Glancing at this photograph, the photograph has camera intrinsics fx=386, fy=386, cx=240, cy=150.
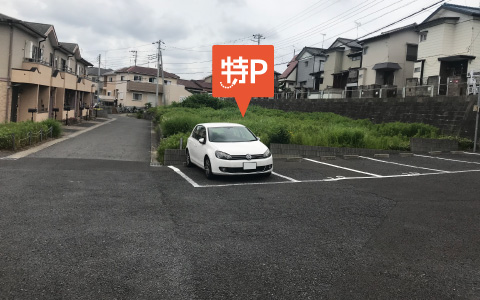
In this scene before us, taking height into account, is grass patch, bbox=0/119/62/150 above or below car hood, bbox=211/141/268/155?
below

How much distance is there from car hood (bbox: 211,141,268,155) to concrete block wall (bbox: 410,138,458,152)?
336 inches

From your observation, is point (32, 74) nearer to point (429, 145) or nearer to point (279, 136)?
point (279, 136)

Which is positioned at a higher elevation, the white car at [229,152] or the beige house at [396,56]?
the beige house at [396,56]

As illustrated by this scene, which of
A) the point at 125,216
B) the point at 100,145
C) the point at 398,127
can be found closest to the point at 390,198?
the point at 125,216

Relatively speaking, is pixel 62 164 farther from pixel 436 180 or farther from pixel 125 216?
pixel 436 180

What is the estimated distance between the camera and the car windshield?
981cm

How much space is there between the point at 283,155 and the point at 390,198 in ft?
19.6

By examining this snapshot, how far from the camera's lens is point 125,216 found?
5734 mm

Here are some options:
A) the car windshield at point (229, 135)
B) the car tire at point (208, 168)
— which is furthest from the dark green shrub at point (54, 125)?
the car tire at point (208, 168)

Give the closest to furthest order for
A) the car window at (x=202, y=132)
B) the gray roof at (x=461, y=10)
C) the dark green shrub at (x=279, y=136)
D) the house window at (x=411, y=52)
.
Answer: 1. the car window at (x=202, y=132)
2. the dark green shrub at (x=279, y=136)
3. the gray roof at (x=461, y=10)
4. the house window at (x=411, y=52)

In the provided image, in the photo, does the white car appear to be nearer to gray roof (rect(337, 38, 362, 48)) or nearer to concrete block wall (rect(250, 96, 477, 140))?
concrete block wall (rect(250, 96, 477, 140))

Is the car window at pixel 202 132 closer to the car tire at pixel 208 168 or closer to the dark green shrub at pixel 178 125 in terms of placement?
the car tire at pixel 208 168

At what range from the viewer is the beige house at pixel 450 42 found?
24484mm

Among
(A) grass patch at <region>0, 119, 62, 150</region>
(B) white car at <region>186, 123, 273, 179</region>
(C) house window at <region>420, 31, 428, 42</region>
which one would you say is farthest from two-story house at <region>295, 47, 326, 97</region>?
Answer: (B) white car at <region>186, 123, 273, 179</region>
